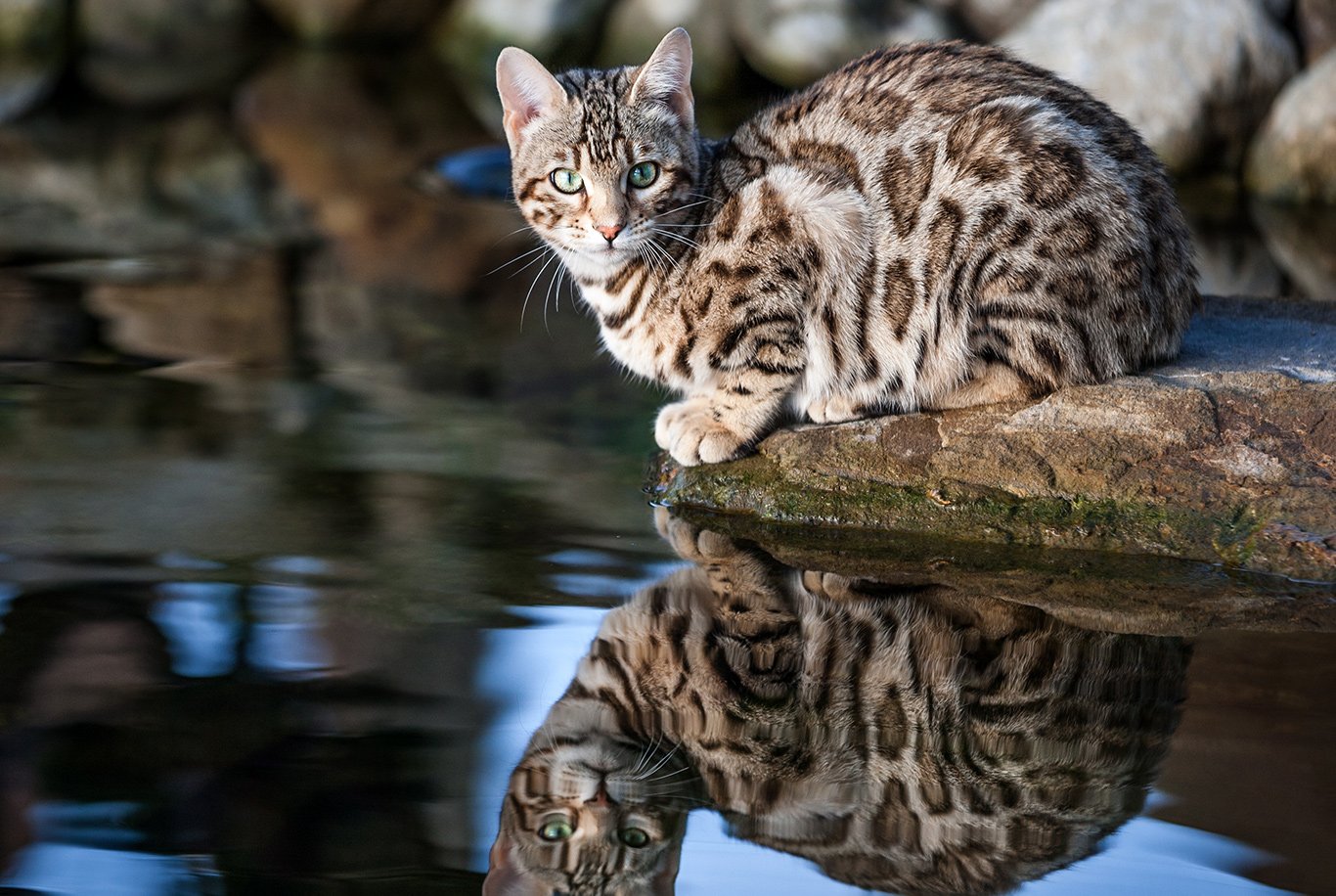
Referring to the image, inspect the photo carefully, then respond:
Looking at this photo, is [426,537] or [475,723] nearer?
[475,723]

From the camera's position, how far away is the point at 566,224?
3697 mm

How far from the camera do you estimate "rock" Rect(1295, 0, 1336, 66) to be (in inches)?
327

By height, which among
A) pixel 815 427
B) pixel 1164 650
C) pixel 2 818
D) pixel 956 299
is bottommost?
pixel 2 818

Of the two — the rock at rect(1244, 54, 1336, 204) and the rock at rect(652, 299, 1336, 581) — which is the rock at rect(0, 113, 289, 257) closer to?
the rock at rect(652, 299, 1336, 581)

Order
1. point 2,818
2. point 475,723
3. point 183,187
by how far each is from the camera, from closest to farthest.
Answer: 1. point 2,818
2. point 475,723
3. point 183,187

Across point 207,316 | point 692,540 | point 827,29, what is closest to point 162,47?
point 827,29

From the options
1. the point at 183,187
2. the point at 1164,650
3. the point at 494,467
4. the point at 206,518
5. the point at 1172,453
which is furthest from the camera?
the point at 183,187

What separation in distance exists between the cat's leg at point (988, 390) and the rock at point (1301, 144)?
15.5 feet

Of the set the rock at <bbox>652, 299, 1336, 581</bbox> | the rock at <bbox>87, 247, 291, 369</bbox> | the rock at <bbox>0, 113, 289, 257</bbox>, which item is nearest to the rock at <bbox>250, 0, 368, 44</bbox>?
the rock at <bbox>0, 113, 289, 257</bbox>

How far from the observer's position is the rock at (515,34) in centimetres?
995

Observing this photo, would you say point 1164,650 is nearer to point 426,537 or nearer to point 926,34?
point 426,537

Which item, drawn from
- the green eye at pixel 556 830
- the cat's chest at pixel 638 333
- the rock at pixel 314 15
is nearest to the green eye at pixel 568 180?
the cat's chest at pixel 638 333

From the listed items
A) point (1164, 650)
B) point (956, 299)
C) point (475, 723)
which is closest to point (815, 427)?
point (956, 299)

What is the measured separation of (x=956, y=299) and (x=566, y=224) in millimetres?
964
